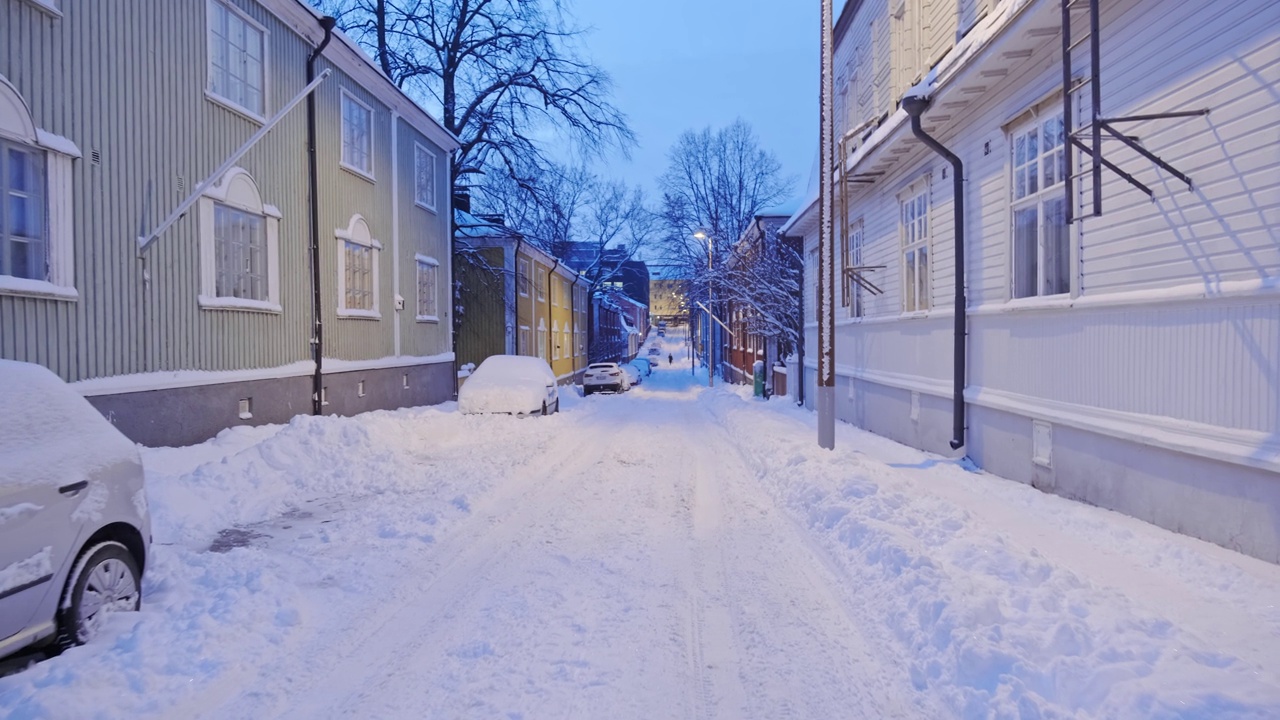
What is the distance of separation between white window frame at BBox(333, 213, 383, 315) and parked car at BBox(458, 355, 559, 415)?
2.54 metres

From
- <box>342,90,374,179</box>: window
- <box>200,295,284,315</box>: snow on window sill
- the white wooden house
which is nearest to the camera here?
the white wooden house

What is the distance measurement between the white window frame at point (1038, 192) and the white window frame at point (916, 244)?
259cm

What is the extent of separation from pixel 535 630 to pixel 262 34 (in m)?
11.9

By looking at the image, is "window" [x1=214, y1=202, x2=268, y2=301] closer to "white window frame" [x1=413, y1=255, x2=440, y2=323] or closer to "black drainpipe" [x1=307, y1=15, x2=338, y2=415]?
"black drainpipe" [x1=307, y1=15, x2=338, y2=415]

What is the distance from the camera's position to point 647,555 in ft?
21.1

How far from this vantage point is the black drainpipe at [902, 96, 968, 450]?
10281 millimetres

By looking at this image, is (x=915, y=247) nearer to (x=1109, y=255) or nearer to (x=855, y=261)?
(x=855, y=261)

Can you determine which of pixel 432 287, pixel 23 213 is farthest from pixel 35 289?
pixel 432 287

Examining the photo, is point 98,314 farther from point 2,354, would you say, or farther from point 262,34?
point 262,34

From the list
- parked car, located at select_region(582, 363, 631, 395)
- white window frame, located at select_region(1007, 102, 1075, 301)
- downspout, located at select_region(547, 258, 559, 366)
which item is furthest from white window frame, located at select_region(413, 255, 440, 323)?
downspout, located at select_region(547, 258, 559, 366)

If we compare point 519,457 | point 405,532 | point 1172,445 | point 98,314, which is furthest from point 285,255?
point 1172,445

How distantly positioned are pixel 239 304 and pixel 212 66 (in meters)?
3.39

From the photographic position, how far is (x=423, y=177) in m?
20.7

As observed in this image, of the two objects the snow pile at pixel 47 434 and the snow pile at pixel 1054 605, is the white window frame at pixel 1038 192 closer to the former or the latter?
the snow pile at pixel 1054 605
